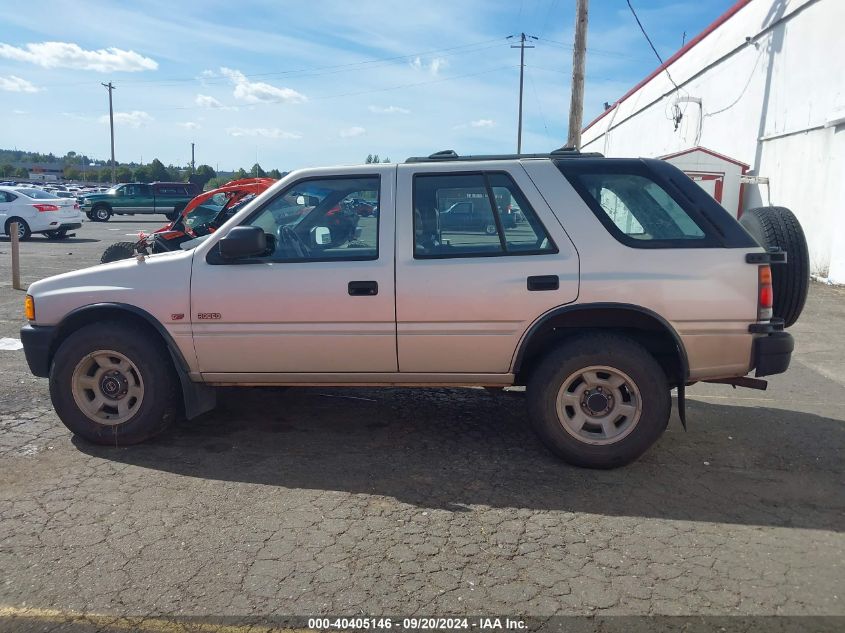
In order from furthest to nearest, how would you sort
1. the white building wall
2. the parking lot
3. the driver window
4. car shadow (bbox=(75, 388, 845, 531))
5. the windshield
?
the windshield < the white building wall < the driver window < car shadow (bbox=(75, 388, 845, 531)) < the parking lot

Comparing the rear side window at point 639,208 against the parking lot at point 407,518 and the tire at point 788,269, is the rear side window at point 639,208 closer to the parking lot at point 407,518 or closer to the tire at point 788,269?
the tire at point 788,269

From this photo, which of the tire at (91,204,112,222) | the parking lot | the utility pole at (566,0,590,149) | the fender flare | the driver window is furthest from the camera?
the tire at (91,204,112,222)

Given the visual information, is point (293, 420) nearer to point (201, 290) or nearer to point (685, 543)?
point (201, 290)

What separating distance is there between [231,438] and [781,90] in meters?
14.9

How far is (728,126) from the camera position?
18672 millimetres

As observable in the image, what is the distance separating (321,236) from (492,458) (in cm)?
185

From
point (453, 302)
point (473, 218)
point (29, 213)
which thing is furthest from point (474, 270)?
point (29, 213)

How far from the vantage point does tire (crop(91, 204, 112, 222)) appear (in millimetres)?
34062

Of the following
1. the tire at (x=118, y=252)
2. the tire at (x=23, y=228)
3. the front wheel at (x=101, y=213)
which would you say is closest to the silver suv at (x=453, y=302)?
the tire at (x=118, y=252)

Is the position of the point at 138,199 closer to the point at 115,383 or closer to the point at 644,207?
the point at 115,383

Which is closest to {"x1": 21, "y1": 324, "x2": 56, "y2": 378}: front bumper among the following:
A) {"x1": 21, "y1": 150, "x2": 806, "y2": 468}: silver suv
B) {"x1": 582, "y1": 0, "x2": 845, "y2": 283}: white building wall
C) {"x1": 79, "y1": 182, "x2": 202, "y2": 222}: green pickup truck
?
{"x1": 21, "y1": 150, "x2": 806, "y2": 468}: silver suv

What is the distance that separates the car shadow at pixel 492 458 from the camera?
3.96 meters

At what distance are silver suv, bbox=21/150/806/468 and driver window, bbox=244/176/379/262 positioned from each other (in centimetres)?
1

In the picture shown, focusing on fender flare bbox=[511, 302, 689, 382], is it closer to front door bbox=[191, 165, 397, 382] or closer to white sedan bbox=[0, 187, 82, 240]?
front door bbox=[191, 165, 397, 382]
